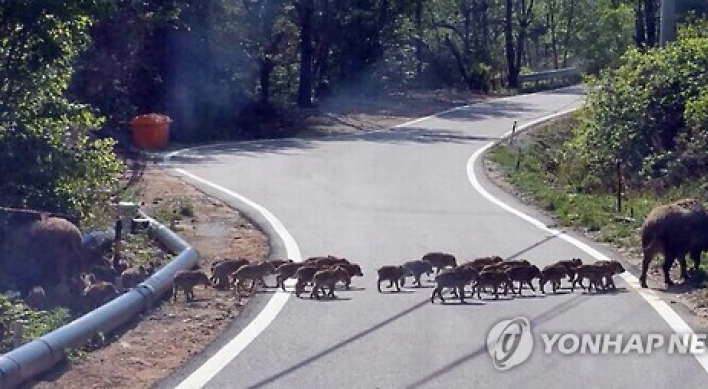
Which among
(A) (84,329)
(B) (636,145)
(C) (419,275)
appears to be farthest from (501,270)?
(B) (636,145)

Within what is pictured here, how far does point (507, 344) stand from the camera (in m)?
10.9

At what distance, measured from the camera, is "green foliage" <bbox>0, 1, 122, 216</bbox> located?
16297mm

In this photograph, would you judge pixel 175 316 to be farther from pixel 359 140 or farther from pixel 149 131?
pixel 359 140

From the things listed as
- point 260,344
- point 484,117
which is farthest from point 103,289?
point 484,117

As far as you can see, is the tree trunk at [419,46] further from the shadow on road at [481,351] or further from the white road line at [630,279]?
the shadow on road at [481,351]

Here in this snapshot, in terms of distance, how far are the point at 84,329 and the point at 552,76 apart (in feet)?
180

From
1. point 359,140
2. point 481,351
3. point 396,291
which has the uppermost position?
point 481,351

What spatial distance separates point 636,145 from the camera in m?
26.2

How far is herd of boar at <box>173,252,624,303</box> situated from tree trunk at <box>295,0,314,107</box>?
102 ft

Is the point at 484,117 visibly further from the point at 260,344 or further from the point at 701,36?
the point at 260,344

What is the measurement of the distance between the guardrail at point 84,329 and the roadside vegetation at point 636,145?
27.6ft

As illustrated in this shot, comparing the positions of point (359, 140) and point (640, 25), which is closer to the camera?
point (359, 140)

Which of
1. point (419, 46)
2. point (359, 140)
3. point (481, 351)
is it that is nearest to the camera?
point (481, 351)

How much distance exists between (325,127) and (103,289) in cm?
2745
